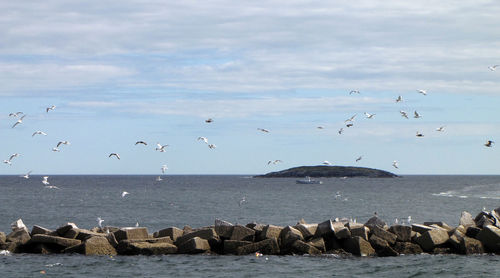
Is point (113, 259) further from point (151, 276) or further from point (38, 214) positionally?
point (38, 214)

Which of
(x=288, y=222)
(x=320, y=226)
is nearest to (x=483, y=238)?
(x=320, y=226)

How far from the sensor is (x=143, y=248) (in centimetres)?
2716

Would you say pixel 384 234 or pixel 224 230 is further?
pixel 224 230

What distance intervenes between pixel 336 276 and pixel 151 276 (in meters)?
5.47

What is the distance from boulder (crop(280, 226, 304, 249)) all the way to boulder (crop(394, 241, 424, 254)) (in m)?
3.35

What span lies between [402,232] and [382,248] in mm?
1295

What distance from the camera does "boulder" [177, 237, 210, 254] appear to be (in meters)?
27.1

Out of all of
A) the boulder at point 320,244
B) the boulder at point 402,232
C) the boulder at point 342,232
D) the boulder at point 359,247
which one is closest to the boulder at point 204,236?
the boulder at point 320,244

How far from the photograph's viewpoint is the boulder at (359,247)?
87.9 feet

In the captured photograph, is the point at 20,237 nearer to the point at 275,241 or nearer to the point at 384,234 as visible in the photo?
the point at 275,241

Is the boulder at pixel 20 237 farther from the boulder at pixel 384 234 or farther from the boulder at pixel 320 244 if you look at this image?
the boulder at pixel 384 234

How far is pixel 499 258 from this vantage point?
26.4 metres

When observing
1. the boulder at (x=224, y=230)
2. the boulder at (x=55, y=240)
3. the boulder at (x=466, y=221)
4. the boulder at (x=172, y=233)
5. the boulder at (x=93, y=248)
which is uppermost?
the boulder at (x=466, y=221)

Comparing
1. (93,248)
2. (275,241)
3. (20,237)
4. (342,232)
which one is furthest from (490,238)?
(20,237)
